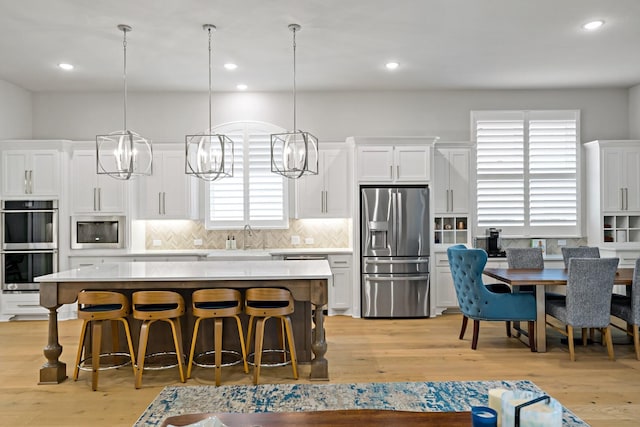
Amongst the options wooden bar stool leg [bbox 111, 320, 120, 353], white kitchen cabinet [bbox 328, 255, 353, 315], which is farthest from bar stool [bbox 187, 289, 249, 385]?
white kitchen cabinet [bbox 328, 255, 353, 315]

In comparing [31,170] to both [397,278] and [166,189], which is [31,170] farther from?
[397,278]

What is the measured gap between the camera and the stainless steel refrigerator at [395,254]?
A: 21.7 ft

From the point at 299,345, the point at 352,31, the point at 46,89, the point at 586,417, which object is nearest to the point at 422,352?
the point at 299,345

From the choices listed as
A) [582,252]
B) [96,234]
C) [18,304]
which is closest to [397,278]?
[582,252]

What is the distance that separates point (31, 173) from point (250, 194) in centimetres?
287

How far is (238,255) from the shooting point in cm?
662

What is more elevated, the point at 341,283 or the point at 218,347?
the point at 341,283

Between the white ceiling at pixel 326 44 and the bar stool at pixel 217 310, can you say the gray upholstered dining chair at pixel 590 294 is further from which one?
the bar stool at pixel 217 310

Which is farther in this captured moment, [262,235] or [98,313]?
[262,235]

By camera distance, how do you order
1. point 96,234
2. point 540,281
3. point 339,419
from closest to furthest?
point 339,419
point 540,281
point 96,234

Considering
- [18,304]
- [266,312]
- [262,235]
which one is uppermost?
[262,235]

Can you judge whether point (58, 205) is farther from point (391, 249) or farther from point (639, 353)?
point (639, 353)

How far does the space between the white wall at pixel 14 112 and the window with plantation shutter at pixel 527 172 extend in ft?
20.9

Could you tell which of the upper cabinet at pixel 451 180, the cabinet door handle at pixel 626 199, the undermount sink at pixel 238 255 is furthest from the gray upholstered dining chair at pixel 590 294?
the undermount sink at pixel 238 255
